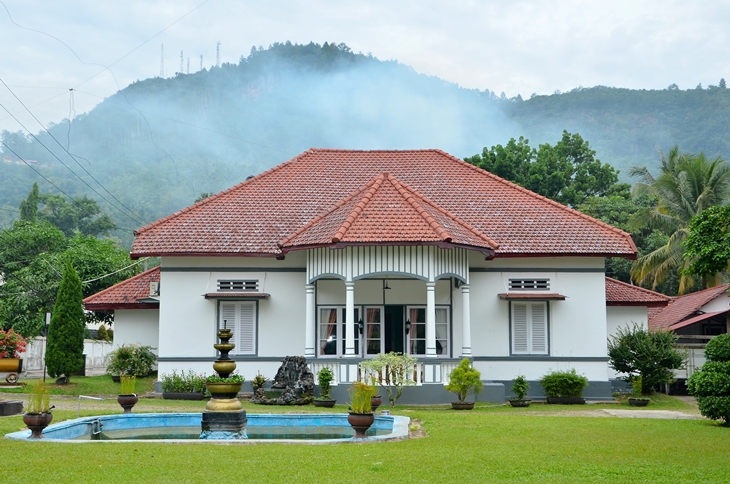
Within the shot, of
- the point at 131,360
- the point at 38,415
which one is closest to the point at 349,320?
the point at 131,360

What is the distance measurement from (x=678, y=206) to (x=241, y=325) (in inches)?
874

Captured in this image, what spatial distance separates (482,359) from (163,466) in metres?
13.8

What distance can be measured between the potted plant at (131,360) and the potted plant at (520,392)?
10.4m

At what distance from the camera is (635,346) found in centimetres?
2200

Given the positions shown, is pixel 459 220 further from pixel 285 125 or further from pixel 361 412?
pixel 285 125

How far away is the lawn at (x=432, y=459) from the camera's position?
916cm

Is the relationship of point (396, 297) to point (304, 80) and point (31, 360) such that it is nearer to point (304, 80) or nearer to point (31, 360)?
point (31, 360)

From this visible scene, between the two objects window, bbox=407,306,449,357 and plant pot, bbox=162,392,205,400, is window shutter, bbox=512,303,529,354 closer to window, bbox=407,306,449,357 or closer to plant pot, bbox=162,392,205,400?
window, bbox=407,306,449,357

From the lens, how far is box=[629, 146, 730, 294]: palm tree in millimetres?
34469

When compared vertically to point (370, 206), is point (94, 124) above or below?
above

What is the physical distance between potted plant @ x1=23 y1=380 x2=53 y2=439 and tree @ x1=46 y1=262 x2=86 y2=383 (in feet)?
37.8

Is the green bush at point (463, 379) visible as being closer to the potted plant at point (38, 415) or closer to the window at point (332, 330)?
the window at point (332, 330)

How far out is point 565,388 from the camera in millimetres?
21203

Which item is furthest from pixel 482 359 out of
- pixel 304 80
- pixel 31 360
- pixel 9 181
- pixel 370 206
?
pixel 304 80
